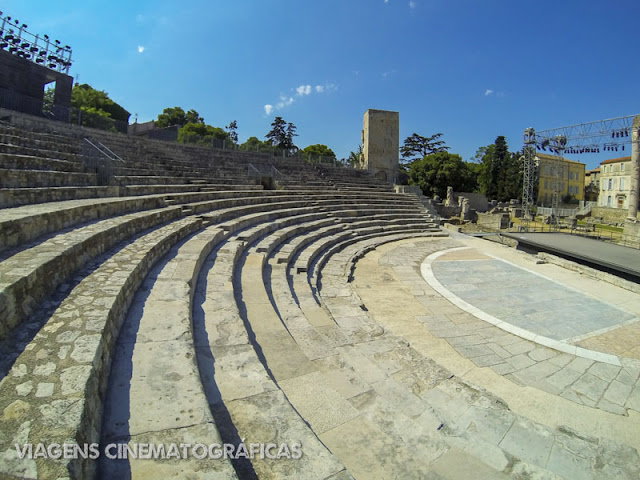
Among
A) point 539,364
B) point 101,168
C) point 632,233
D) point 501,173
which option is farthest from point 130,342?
point 501,173

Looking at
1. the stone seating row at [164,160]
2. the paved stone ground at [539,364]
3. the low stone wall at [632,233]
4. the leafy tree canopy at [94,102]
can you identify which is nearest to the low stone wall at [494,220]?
the low stone wall at [632,233]

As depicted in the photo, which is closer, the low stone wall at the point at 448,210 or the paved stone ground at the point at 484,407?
the paved stone ground at the point at 484,407

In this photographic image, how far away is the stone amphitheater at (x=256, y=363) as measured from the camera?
1.75 meters

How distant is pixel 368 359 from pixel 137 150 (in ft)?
43.5

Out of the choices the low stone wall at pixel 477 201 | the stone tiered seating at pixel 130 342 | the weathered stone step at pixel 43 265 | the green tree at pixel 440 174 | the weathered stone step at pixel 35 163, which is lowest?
the stone tiered seating at pixel 130 342

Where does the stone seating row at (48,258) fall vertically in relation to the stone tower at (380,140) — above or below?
below

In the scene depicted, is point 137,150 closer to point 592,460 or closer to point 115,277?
point 115,277

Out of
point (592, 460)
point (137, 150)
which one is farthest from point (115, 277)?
point (137, 150)

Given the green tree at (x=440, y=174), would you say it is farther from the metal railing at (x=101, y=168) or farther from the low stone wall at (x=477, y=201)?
the metal railing at (x=101, y=168)

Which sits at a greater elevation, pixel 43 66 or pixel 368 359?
pixel 43 66

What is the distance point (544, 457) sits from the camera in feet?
8.61

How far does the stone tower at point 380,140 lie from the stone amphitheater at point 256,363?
75.8 feet

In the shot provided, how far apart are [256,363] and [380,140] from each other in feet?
96.8

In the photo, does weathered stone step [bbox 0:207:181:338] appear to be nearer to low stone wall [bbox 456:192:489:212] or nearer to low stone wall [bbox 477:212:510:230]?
low stone wall [bbox 477:212:510:230]
